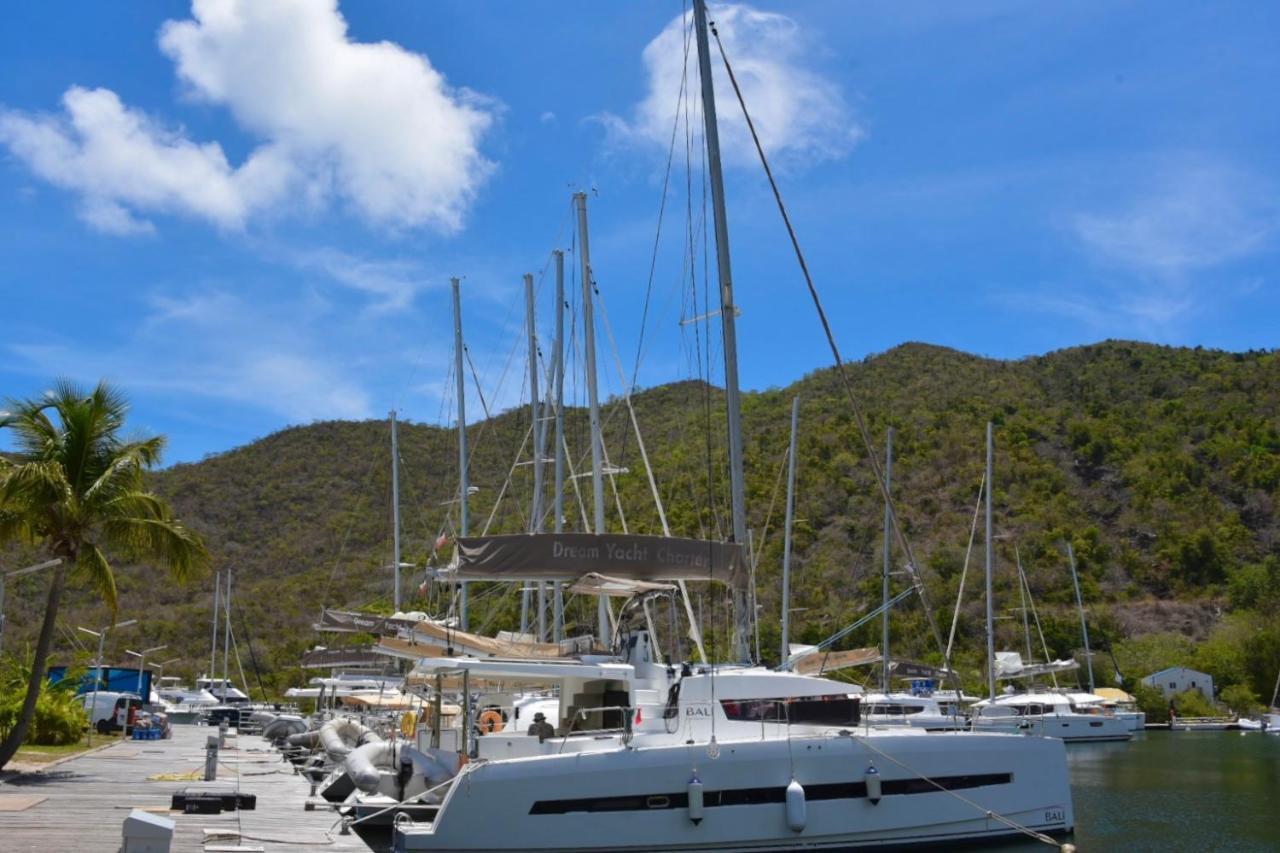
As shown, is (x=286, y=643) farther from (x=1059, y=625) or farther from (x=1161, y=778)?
(x=1161, y=778)

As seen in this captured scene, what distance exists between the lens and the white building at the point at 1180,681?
5972 cm

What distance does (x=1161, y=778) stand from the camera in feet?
96.8

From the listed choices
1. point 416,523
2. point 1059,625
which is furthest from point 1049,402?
point 416,523

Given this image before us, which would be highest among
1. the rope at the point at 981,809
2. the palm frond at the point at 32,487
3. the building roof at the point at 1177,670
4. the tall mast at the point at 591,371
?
the tall mast at the point at 591,371

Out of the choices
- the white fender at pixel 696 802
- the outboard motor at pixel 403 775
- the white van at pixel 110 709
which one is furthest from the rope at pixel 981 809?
the white van at pixel 110 709

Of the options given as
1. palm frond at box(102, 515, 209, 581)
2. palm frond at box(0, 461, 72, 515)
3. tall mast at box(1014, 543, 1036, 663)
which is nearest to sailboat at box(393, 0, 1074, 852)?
palm frond at box(102, 515, 209, 581)

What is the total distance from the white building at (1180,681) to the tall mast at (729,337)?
5032 cm

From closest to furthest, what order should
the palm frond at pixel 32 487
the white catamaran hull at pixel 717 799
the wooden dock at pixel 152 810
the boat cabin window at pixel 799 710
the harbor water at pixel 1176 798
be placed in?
the wooden dock at pixel 152 810, the white catamaran hull at pixel 717 799, the boat cabin window at pixel 799 710, the palm frond at pixel 32 487, the harbor water at pixel 1176 798

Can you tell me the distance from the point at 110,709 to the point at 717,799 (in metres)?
30.7

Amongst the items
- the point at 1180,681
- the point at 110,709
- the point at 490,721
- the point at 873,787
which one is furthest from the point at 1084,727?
the point at 110,709

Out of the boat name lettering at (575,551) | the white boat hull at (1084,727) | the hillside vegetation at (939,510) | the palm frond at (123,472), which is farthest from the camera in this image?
the hillside vegetation at (939,510)

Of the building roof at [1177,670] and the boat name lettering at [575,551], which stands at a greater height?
the boat name lettering at [575,551]

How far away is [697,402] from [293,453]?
43.9 m

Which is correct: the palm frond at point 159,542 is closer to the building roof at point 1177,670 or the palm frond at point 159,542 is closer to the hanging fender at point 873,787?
the hanging fender at point 873,787
